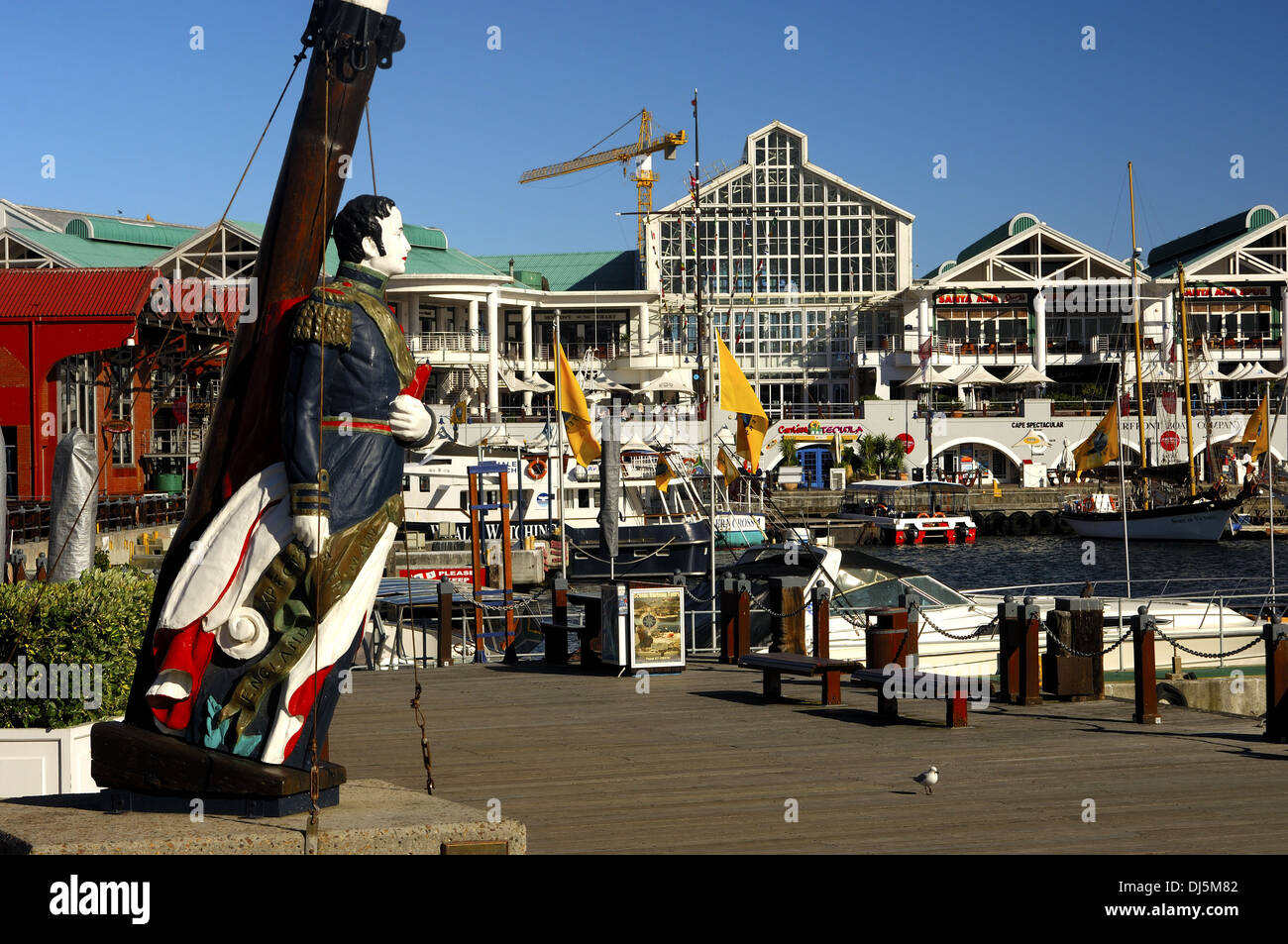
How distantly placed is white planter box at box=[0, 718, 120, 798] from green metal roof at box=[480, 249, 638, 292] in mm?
74858

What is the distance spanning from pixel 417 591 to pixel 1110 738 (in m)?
14.7

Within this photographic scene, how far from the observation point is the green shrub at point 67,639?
26.1 ft

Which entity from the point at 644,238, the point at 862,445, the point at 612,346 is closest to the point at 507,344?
the point at 612,346

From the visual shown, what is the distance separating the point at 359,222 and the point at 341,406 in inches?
36.6

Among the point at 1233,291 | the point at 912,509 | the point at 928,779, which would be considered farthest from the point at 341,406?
the point at 1233,291

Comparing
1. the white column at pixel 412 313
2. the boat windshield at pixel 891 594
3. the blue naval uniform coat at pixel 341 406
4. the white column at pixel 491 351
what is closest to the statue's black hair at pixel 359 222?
the blue naval uniform coat at pixel 341 406

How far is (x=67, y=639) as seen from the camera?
8.12m

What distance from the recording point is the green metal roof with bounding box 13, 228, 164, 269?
57.0m

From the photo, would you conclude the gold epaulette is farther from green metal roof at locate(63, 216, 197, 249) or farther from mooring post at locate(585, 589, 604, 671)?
green metal roof at locate(63, 216, 197, 249)

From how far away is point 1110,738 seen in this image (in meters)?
11.1

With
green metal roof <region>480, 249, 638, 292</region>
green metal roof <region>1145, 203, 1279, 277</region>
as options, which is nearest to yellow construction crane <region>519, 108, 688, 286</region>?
green metal roof <region>480, 249, 638, 292</region>

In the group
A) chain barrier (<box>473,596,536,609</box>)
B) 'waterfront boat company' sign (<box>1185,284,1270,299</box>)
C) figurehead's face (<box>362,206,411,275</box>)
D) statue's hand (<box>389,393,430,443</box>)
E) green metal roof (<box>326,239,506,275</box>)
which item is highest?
green metal roof (<box>326,239,506,275</box>)

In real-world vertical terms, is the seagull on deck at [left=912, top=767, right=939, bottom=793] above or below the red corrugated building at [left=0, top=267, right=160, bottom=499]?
below

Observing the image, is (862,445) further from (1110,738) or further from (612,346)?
(1110,738)
